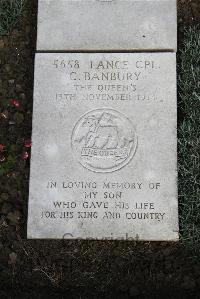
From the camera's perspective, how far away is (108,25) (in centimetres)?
436

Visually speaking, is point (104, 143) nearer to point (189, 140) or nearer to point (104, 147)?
point (104, 147)

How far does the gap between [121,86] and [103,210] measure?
111 centimetres

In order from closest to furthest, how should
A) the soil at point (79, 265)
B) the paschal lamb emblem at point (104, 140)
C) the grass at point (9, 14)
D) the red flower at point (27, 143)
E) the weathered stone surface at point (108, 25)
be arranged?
the soil at point (79, 265) < the paschal lamb emblem at point (104, 140) < the red flower at point (27, 143) < the weathered stone surface at point (108, 25) < the grass at point (9, 14)

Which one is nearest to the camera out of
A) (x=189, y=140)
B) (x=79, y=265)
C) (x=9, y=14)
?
(x=79, y=265)

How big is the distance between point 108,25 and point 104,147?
1.18 meters

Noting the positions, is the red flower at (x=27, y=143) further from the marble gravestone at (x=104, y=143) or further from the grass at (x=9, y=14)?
the grass at (x=9, y=14)

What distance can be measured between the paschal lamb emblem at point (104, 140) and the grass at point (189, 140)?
464 mm

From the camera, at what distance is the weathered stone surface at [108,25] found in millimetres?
4305

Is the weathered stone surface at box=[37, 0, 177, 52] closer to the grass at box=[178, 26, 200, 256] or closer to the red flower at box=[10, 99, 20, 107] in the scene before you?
the grass at box=[178, 26, 200, 256]

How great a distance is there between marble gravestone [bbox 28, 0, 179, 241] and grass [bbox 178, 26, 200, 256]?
0.10 meters

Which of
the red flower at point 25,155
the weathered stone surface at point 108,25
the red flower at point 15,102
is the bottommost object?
the red flower at point 25,155

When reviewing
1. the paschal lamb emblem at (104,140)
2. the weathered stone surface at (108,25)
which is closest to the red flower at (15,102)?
the weathered stone surface at (108,25)

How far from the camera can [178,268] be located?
397 centimetres

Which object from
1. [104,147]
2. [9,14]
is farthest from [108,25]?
[104,147]
